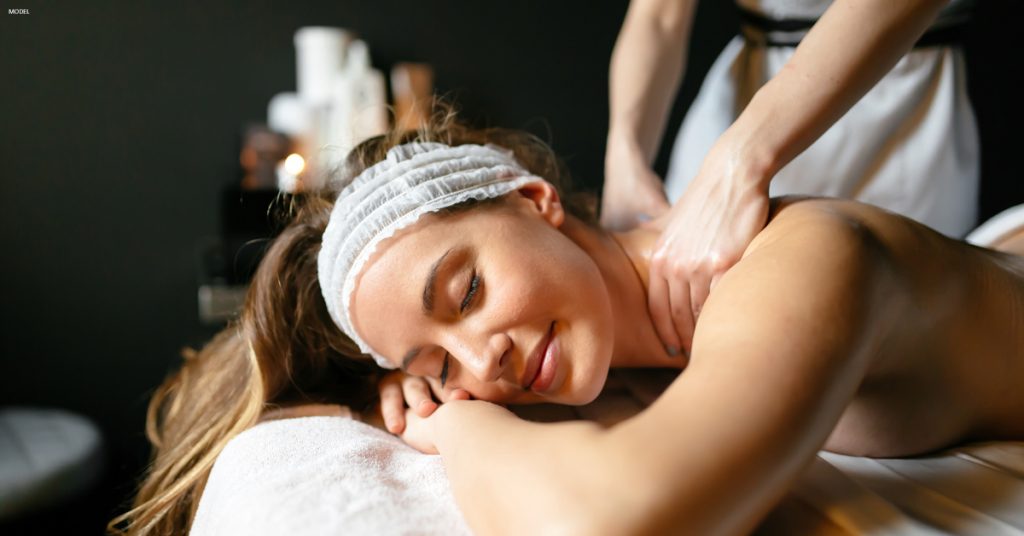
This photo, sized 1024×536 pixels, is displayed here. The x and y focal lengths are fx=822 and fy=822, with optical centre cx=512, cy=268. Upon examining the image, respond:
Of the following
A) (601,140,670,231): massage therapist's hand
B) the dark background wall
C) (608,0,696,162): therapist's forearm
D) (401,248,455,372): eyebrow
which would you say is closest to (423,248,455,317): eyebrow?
(401,248,455,372): eyebrow

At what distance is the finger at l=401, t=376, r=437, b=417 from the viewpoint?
1.26 meters

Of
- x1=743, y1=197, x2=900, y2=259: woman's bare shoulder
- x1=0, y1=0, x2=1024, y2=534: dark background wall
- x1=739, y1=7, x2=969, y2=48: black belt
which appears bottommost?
x1=0, y1=0, x2=1024, y2=534: dark background wall

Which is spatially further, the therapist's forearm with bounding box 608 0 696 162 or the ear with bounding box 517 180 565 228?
the therapist's forearm with bounding box 608 0 696 162

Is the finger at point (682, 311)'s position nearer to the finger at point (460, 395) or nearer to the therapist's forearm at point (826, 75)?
the therapist's forearm at point (826, 75)

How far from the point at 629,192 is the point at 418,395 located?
2.23 ft

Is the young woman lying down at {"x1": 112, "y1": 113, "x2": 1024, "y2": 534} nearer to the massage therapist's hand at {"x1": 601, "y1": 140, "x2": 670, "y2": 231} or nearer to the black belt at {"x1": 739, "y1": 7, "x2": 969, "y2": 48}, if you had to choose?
the massage therapist's hand at {"x1": 601, "y1": 140, "x2": 670, "y2": 231}

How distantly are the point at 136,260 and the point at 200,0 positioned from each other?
1020mm

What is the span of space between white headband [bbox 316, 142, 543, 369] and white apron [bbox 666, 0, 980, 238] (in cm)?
85

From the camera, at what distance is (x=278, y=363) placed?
142cm

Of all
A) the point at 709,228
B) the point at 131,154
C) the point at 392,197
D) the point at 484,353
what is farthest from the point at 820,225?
the point at 131,154

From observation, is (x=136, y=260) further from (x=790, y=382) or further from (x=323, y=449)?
(x=790, y=382)

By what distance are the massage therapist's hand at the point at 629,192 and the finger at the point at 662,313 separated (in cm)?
35

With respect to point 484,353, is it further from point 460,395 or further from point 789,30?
point 789,30

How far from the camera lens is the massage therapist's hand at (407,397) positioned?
1.26m
